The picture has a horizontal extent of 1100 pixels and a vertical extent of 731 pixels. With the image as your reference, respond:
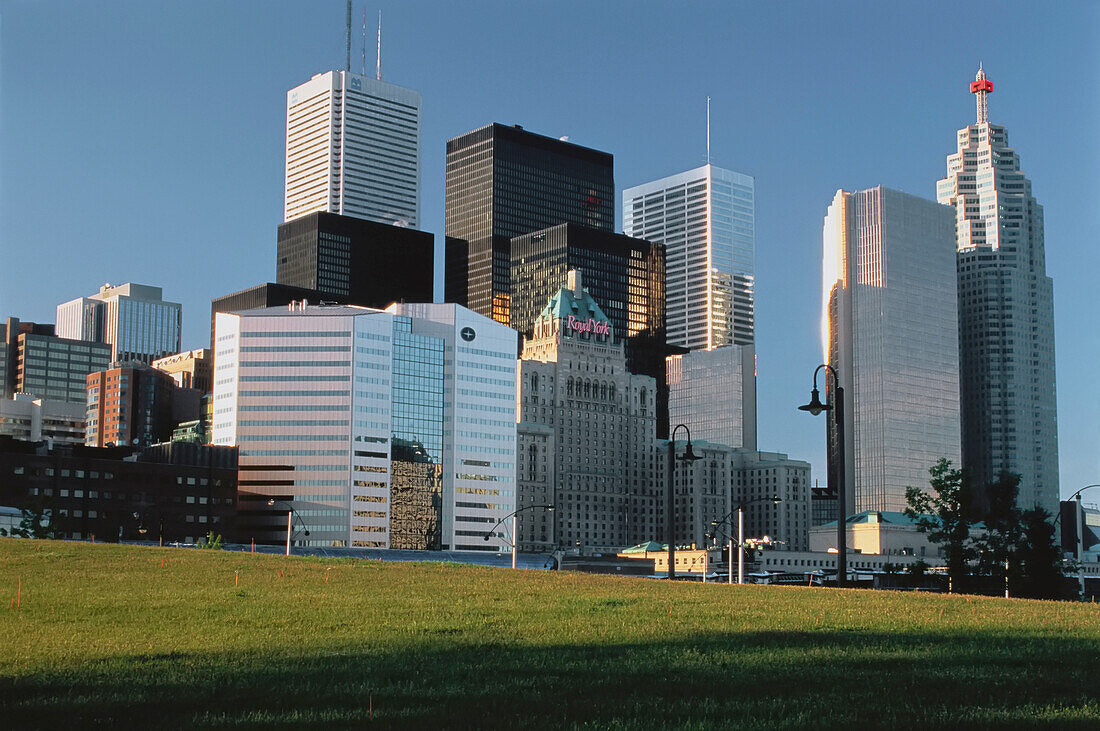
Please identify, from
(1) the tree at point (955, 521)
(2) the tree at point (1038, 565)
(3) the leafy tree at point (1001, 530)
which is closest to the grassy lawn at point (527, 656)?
(1) the tree at point (955, 521)

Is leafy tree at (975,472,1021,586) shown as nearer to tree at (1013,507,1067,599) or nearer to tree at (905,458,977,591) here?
tree at (1013,507,1067,599)

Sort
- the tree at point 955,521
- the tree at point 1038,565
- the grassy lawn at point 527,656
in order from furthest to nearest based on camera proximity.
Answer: the tree at point 1038,565
the tree at point 955,521
the grassy lawn at point 527,656

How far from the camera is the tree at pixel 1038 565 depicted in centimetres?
10250

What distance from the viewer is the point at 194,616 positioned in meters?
34.9

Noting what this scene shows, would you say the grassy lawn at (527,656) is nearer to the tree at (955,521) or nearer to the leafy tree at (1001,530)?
the tree at (955,521)

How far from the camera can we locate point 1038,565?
343 feet

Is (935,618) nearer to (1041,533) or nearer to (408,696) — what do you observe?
(408,696)

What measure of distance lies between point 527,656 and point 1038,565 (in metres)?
85.6

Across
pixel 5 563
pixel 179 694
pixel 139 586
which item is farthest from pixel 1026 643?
pixel 5 563

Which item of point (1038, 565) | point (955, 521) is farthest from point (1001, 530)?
point (1038, 565)

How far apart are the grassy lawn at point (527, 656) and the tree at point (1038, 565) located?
62.1m

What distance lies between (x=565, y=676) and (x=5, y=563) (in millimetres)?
33950

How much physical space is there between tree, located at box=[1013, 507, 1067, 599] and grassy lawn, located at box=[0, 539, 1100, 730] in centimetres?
6214

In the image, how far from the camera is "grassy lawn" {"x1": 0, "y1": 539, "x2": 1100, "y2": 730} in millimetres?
21656
